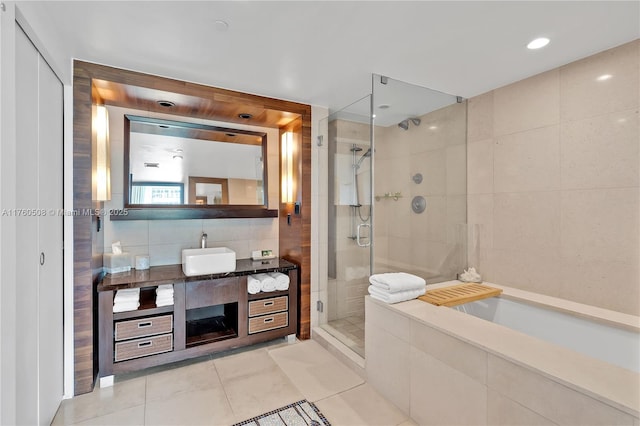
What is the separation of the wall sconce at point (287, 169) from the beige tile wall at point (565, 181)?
183cm

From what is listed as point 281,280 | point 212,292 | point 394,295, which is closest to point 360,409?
point 394,295

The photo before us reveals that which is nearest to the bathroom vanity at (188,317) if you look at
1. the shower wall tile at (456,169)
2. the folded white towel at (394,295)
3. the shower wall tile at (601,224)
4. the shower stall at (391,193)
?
the shower stall at (391,193)

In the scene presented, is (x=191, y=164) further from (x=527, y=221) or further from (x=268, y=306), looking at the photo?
(x=527, y=221)

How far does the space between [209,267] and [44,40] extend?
179cm

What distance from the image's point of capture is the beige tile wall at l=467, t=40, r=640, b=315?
1.92 m

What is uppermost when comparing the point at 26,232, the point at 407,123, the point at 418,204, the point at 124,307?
the point at 407,123

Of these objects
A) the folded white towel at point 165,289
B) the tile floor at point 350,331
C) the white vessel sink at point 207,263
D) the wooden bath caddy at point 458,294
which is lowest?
the tile floor at point 350,331

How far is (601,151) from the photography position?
201 cm

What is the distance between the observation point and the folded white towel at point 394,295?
2104 mm

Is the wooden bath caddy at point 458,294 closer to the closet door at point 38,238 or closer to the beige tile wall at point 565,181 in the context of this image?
the beige tile wall at point 565,181

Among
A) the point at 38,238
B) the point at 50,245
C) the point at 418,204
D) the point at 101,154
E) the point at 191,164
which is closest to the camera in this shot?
the point at 38,238

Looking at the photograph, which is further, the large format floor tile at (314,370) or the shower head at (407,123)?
the shower head at (407,123)

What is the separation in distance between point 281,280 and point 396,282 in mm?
1199

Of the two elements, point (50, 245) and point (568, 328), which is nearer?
point (50, 245)
